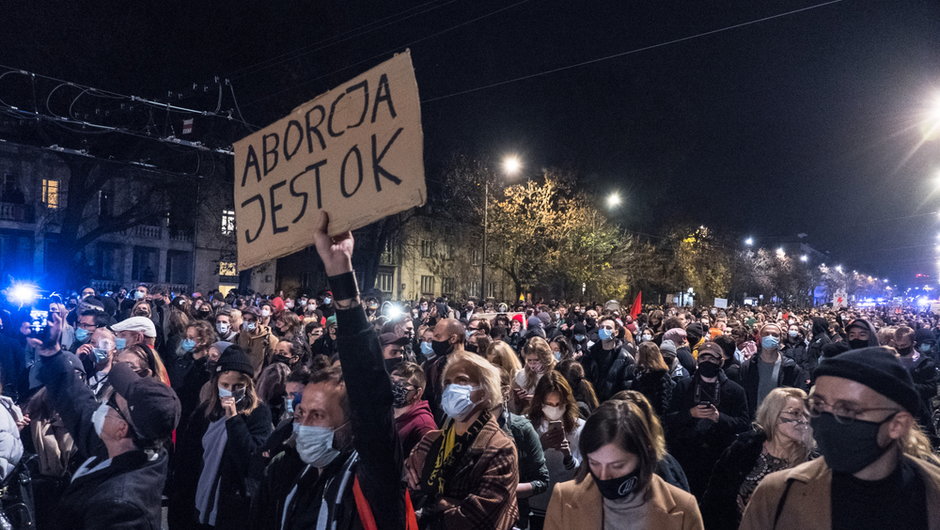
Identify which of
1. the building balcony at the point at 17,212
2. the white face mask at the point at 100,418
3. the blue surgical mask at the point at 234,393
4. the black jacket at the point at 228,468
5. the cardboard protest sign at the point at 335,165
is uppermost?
the building balcony at the point at 17,212

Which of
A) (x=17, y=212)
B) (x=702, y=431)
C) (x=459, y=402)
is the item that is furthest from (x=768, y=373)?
(x=17, y=212)

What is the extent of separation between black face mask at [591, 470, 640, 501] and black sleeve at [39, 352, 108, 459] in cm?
318

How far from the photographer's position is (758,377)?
862cm

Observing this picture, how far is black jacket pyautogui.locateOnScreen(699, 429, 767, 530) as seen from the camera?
→ 13.6ft

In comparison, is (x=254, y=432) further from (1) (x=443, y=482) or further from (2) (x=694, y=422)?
(2) (x=694, y=422)

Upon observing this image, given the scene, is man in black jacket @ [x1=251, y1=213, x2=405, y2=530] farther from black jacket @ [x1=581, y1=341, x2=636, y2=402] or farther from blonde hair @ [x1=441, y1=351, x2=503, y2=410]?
black jacket @ [x1=581, y1=341, x2=636, y2=402]

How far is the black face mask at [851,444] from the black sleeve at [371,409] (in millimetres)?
1543

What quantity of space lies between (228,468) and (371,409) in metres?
2.58

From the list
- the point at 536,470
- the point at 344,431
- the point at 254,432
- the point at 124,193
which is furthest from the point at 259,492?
the point at 124,193

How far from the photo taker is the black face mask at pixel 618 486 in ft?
9.83

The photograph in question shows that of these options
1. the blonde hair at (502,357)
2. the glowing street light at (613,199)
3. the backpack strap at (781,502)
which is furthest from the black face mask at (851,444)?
the glowing street light at (613,199)

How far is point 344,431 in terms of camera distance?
290 centimetres

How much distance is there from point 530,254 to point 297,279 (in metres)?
17.9

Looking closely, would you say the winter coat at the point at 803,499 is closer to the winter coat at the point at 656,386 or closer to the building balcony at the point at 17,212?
the winter coat at the point at 656,386
